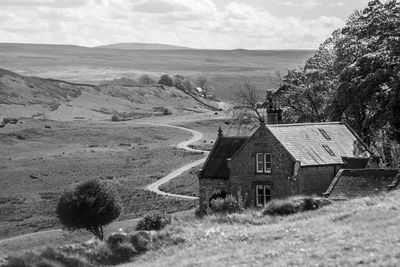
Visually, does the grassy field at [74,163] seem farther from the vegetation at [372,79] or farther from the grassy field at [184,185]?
the vegetation at [372,79]

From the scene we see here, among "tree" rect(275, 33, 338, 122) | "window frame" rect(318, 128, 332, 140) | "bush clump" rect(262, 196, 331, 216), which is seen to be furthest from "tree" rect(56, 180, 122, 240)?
"bush clump" rect(262, 196, 331, 216)

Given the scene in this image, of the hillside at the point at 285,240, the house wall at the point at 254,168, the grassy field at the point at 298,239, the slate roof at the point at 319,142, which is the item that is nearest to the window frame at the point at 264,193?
the house wall at the point at 254,168

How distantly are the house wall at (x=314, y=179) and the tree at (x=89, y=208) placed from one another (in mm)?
20632

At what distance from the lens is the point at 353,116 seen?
6272 cm

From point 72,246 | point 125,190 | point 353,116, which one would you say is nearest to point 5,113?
point 125,190

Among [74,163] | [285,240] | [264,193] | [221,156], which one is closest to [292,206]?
[285,240]

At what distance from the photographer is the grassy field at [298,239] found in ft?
62.5

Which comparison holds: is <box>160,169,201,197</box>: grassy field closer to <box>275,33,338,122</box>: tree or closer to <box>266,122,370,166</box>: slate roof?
<box>275,33,338,122</box>: tree

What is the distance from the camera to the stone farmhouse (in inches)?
1984

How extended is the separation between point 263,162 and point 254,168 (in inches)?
37.0

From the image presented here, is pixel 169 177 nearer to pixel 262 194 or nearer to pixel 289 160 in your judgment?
pixel 262 194

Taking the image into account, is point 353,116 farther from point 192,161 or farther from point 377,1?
point 192,161

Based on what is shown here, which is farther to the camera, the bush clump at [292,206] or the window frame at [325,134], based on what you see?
the window frame at [325,134]

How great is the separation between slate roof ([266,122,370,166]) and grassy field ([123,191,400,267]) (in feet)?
74.4
